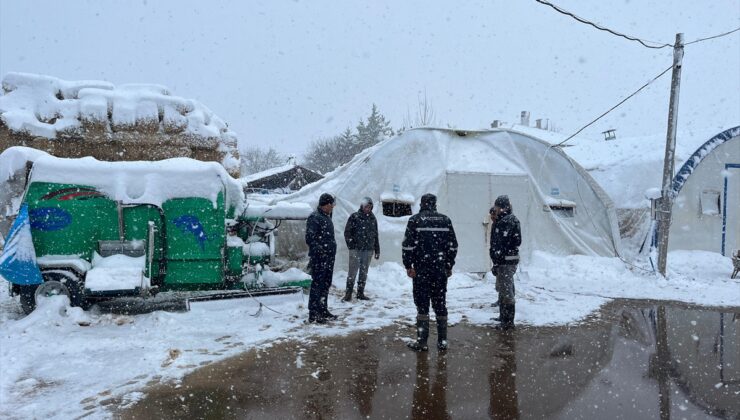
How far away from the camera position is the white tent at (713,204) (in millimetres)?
15234

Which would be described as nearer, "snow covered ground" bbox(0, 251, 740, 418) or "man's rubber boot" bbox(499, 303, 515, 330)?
"snow covered ground" bbox(0, 251, 740, 418)

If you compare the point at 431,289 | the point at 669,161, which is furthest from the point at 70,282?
the point at 669,161

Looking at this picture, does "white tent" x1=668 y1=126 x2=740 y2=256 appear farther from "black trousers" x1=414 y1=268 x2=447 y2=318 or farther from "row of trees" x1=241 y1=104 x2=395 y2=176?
"row of trees" x1=241 y1=104 x2=395 y2=176

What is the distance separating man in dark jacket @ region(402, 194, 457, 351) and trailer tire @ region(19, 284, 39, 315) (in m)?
5.31

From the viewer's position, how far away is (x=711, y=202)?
611 inches

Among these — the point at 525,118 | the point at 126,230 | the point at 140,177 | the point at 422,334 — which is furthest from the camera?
the point at 525,118

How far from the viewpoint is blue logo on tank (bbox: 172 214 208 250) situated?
7.49m

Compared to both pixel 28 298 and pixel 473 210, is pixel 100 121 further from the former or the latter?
pixel 473 210

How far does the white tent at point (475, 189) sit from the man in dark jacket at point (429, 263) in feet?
18.7

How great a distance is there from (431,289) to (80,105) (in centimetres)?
943

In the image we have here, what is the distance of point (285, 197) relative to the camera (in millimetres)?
12406

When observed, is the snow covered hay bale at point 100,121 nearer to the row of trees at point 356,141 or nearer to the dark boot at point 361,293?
the dark boot at point 361,293

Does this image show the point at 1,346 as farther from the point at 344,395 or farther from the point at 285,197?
the point at 285,197

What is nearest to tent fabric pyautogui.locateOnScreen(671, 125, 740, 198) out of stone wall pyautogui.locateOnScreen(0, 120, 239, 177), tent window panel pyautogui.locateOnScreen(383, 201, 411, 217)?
tent window panel pyautogui.locateOnScreen(383, 201, 411, 217)
